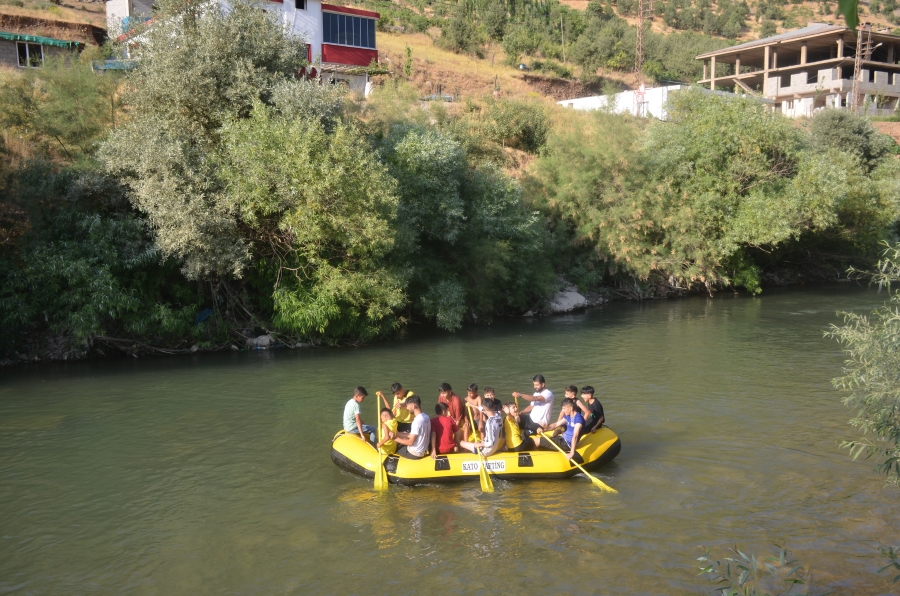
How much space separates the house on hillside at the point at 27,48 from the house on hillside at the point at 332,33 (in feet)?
9.47

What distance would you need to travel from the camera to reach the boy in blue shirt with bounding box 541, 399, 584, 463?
10.9 metres

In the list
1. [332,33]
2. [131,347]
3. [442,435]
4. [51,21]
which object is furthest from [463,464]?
[51,21]

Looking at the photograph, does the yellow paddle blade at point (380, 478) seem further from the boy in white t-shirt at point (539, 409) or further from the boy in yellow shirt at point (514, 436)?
the boy in white t-shirt at point (539, 409)

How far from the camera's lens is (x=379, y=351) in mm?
20219

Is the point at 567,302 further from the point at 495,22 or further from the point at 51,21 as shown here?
the point at 495,22

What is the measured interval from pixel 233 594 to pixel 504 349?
1311 centimetres

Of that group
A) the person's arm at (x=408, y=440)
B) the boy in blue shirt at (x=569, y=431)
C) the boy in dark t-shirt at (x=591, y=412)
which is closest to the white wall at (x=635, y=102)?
the boy in dark t-shirt at (x=591, y=412)

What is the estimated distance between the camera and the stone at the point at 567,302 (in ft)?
89.1

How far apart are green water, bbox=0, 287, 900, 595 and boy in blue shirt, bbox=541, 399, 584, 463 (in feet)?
1.81

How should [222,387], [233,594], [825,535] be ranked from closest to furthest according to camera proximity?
[233,594] → [825,535] → [222,387]

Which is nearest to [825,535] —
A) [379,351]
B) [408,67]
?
[379,351]

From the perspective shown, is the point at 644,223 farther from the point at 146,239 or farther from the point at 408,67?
the point at 408,67

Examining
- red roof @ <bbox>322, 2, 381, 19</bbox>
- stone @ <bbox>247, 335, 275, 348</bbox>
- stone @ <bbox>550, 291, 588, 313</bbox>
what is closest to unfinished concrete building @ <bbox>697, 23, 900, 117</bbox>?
red roof @ <bbox>322, 2, 381, 19</bbox>

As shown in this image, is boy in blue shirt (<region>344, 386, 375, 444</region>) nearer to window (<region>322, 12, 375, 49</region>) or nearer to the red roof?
window (<region>322, 12, 375, 49</region>)
